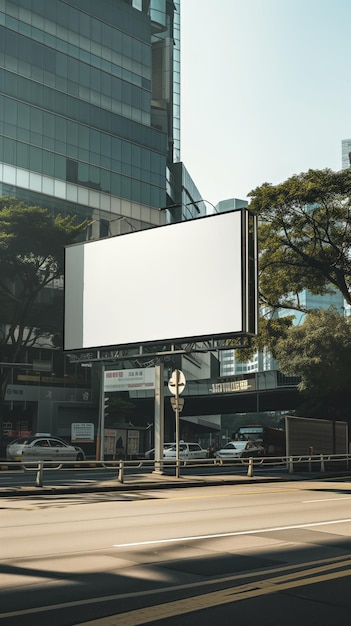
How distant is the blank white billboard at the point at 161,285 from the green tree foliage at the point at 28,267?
93.3 feet

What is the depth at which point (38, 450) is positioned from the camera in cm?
4475

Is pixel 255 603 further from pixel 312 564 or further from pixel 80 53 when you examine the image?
pixel 80 53

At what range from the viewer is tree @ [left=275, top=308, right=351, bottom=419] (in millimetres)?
52062

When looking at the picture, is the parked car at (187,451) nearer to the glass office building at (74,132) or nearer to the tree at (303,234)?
the tree at (303,234)

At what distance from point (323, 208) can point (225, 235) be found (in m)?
23.6

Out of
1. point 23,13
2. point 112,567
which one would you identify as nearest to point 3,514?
point 112,567

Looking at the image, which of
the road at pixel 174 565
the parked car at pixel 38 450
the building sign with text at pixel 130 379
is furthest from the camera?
the parked car at pixel 38 450

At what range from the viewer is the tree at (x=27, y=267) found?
63.5 m

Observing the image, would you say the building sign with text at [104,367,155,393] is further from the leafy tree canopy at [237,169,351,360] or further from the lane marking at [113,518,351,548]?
the lane marking at [113,518,351,548]

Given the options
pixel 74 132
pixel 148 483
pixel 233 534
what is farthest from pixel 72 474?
pixel 74 132

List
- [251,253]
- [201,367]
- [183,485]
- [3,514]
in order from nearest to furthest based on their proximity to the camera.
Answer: [3,514] → [183,485] → [251,253] → [201,367]

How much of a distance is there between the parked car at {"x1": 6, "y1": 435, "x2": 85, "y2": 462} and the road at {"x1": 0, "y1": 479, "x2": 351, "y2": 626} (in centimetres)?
2696

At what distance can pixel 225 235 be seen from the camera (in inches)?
1215

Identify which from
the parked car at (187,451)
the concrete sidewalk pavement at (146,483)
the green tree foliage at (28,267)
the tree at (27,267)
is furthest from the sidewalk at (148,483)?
the tree at (27,267)
